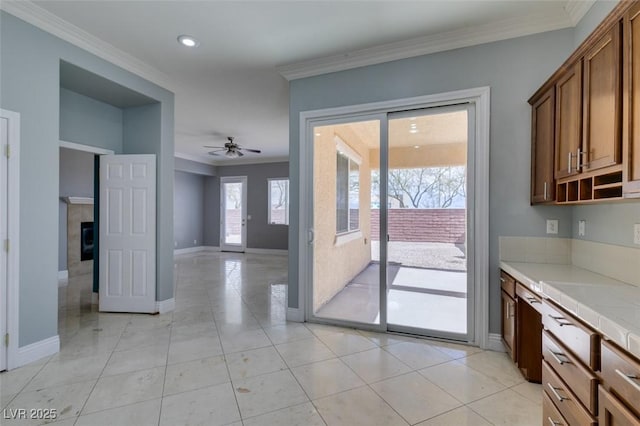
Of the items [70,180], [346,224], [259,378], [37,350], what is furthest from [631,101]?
[70,180]

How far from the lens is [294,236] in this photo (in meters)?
3.47

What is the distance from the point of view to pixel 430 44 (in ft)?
9.33

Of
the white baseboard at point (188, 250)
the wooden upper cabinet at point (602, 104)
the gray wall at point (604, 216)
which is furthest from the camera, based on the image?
the white baseboard at point (188, 250)

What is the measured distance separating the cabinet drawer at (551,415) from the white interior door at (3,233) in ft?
12.2

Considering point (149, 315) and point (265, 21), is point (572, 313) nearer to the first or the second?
point (265, 21)

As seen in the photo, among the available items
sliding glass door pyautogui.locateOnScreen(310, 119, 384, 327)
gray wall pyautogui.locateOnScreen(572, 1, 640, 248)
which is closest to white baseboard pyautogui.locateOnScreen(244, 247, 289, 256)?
sliding glass door pyautogui.locateOnScreen(310, 119, 384, 327)

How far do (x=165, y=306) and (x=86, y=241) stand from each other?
361 cm

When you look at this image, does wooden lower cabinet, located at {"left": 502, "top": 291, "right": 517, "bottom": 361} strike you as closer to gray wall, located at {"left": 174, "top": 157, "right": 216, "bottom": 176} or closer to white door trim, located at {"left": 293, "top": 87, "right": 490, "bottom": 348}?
white door trim, located at {"left": 293, "top": 87, "right": 490, "bottom": 348}

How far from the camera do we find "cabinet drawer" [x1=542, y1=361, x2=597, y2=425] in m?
1.23

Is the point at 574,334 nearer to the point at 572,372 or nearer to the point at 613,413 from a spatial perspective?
the point at 572,372

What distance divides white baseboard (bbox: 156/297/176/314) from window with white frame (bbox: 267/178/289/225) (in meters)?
5.18

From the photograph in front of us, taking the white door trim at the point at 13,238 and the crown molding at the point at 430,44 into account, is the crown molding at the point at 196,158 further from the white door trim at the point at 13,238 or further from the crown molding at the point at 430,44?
the white door trim at the point at 13,238

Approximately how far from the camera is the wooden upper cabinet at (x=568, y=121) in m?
1.84

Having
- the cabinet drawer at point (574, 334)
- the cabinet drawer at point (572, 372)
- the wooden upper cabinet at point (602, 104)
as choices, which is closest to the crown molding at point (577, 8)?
the wooden upper cabinet at point (602, 104)
